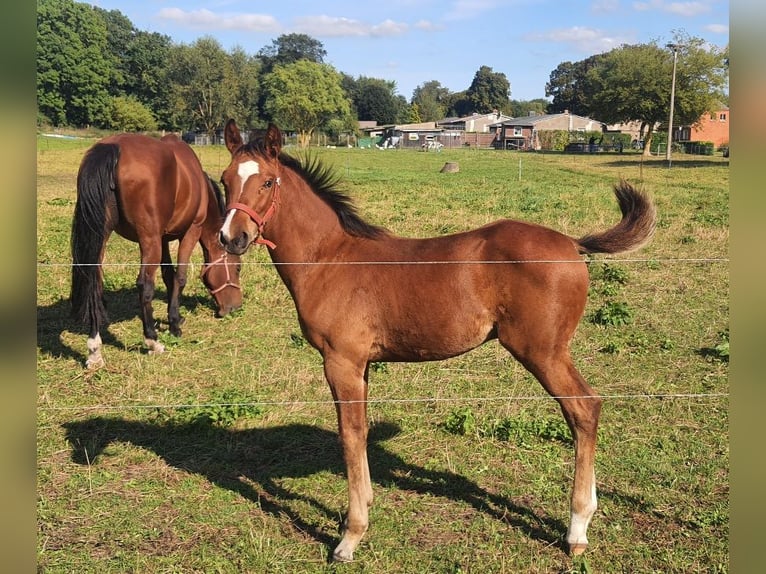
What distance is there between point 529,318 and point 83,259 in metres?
5.35

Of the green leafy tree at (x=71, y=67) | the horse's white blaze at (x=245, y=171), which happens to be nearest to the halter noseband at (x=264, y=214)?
the horse's white blaze at (x=245, y=171)

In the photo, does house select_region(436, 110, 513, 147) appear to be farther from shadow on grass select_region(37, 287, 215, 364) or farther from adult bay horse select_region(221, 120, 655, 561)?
adult bay horse select_region(221, 120, 655, 561)

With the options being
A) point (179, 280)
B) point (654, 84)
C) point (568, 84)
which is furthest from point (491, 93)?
point (179, 280)

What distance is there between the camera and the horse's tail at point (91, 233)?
6.77 meters

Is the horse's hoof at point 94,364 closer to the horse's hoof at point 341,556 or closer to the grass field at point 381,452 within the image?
the grass field at point 381,452

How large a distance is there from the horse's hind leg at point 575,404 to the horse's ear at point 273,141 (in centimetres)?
188

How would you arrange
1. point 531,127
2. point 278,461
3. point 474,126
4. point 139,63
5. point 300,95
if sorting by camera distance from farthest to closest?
1. point 474,126
2. point 531,127
3. point 139,63
4. point 300,95
5. point 278,461

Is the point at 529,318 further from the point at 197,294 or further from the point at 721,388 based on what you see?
the point at 197,294

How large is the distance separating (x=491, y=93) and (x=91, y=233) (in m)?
124

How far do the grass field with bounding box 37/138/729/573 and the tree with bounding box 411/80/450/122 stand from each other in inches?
4670

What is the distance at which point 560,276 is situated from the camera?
12.0 feet

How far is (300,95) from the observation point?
185ft

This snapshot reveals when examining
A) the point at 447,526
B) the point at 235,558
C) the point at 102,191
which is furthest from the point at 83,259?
the point at 447,526

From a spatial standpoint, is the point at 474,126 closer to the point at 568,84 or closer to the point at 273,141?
the point at 568,84
